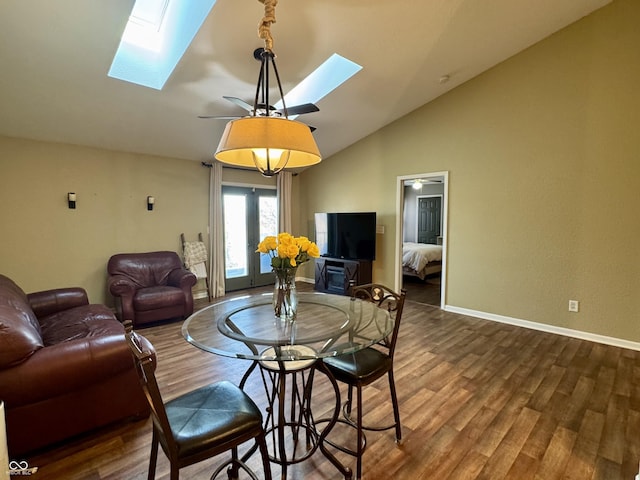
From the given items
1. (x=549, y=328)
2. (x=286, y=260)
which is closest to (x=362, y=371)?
(x=286, y=260)

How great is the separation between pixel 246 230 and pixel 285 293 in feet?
14.1

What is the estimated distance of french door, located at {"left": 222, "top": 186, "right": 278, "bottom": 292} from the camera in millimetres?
5859

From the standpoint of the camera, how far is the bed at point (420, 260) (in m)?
6.29

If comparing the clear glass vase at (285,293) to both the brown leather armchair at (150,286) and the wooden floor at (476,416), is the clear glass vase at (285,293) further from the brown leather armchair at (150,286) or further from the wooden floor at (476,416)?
the brown leather armchair at (150,286)

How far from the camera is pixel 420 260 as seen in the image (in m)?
6.27

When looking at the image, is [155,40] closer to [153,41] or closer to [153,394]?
[153,41]

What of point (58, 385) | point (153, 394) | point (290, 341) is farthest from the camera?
point (58, 385)

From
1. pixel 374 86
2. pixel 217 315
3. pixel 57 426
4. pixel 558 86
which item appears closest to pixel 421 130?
pixel 374 86

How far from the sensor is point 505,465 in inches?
69.1

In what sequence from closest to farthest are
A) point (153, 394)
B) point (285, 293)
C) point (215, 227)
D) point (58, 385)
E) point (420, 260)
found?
point (153, 394), point (58, 385), point (285, 293), point (215, 227), point (420, 260)

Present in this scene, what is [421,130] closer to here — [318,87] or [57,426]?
[318,87]

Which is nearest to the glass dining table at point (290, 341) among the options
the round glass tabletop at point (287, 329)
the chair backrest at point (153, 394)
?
the round glass tabletop at point (287, 329)

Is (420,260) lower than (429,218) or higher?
lower

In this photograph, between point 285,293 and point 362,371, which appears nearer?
point 362,371
